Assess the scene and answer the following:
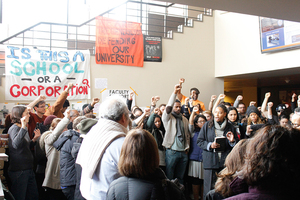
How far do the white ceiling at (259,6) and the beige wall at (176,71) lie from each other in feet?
15.1

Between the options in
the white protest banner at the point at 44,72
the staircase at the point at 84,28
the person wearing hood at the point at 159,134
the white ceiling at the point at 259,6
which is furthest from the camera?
the staircase at the point at 84,28

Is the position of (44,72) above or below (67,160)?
above

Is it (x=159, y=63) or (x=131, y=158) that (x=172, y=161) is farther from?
(x=159, y=63)

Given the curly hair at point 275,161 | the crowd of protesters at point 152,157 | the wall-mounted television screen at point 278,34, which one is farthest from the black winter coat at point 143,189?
the wall-mounted television screen at point 278,34

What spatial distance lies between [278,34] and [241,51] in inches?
53.3

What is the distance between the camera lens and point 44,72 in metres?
6.69

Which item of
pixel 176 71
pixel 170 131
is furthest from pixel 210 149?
pixel 176 71

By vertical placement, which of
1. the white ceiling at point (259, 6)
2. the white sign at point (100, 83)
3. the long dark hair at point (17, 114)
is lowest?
the long dark hair at point (17, 114)

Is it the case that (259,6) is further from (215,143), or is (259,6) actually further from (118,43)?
(118,43)

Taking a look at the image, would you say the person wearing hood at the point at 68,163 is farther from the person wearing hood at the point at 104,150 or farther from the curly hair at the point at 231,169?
the curly hair at the point at 231,169

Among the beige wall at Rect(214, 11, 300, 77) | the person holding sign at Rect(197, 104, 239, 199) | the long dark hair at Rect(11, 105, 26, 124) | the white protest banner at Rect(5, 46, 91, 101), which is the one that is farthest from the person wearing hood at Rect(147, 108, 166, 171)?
the beige wall at Rect(214, 11, 300, 77)

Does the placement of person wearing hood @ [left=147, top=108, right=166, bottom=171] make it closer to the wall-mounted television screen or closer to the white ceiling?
the white ceiling

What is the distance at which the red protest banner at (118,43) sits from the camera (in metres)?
7.30

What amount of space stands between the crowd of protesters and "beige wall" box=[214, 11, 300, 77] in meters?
2.95
